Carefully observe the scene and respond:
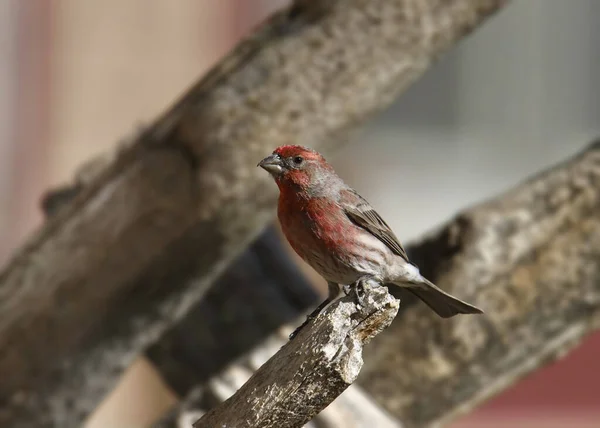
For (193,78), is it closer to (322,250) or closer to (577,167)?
(577,167)

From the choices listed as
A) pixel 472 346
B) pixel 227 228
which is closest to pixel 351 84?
pixel 227 228

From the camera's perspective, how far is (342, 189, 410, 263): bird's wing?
3195mm

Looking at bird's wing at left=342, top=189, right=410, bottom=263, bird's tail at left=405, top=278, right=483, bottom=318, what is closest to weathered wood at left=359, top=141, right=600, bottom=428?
bird's tail at left=405, top=278, right=483, bottom=318

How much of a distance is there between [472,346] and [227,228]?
1256 millimetres

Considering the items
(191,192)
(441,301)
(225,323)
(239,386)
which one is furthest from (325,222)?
(225,323)

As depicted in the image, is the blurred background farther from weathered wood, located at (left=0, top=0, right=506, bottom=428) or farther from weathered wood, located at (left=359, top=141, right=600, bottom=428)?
weathered wood, located at (left=359, top=141, right=600, bottom=428)

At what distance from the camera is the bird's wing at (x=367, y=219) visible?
3195 mm

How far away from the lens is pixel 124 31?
10.1 metres

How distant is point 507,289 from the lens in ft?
15.6

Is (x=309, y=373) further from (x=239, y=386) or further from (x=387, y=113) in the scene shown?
(x=387, y=113)

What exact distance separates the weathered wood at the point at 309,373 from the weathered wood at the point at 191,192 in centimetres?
195

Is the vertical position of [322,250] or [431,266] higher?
[322,250]

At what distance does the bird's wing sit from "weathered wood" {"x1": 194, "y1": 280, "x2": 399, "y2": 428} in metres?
0.52

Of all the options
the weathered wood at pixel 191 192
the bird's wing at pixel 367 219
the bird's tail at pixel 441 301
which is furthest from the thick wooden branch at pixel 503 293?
the bird's wing at pixel 367 219
